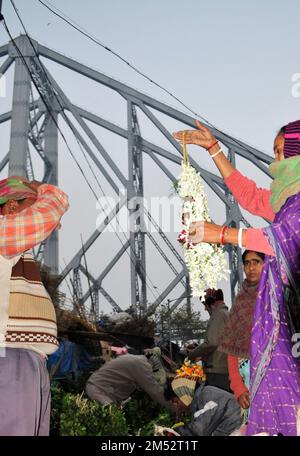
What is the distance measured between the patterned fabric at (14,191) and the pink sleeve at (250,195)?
36.9 inches

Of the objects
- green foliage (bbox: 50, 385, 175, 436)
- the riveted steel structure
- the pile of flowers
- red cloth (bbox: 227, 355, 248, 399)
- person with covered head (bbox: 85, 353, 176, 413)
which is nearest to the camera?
red cloth (bbox: 227, 355, 248, 399)

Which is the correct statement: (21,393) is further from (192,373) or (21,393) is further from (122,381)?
(122,381)

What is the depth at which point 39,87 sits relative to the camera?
20750 mm

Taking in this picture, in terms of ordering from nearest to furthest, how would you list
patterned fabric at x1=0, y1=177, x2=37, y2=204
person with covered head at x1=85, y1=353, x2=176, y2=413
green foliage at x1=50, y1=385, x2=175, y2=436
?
patterned fabric at x1=0, y1=177, x2=37, y2=204, green foliage at x1=50, y1=385, x2=175, y2=436, person with covered head at x1=85, y1=353, x2=176, y2=413

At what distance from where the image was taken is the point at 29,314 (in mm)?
2367

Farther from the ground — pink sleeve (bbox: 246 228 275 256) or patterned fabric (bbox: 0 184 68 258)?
patterned fabric (bbox: 0 184 68 258)

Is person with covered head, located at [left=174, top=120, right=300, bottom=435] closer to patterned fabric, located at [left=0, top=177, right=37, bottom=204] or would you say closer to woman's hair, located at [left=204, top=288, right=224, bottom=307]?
patterned fabric, located at [left=0, top=177, right=37, bottom=204]

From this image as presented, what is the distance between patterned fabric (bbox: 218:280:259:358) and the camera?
324 centimetres

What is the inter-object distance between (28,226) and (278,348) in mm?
1108

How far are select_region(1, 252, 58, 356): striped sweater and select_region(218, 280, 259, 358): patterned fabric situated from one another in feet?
3.97

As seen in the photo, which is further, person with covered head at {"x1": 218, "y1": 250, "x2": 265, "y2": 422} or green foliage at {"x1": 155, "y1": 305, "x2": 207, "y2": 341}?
green foliage at {"x1": 155, "y1": 305, "x2": 207, "y2": 341}

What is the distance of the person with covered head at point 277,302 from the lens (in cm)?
214

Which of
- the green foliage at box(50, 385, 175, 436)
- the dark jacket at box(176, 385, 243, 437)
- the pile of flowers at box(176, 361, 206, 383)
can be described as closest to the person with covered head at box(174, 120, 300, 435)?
the dark jacket at box(176, 385, 243, 437)

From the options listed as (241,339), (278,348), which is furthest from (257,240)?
(241,339)
